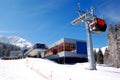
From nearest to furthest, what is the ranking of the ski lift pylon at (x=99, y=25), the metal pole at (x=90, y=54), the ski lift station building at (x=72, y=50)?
the ski lift pylon at (x=99, y=25) < the metal pole at (x=90, y=54) < the ski lift station building at (x=72, y=50)

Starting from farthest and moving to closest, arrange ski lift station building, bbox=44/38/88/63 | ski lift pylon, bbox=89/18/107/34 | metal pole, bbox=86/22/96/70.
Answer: ski lift station building, bbox=44/38/88/63 < metal pole, bbox=86/22/96/70 < ski lift pylon, bbox=89/18/107/34

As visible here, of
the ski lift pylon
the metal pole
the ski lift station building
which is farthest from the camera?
the ski lift station building

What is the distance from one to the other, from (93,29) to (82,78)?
10.2 meters

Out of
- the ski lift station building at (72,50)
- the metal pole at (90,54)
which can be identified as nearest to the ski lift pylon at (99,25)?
the metal pole at (90,54)

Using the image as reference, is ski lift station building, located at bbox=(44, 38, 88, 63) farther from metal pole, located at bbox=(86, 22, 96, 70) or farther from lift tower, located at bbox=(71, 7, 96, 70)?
metal pole, located at bbox=(86, 22, 96, 70)

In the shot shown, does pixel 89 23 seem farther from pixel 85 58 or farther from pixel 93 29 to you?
pixel 85 58

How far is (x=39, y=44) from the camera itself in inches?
3012

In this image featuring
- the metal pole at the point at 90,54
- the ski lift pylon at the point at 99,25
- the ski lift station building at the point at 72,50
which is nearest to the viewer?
the ski lift pylon at the point at 99,25

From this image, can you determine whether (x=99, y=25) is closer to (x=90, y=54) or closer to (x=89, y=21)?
(x=89, y=21)

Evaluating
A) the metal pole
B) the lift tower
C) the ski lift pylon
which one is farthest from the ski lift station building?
the ski lift pylon

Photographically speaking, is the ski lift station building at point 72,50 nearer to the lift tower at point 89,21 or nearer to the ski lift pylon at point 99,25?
the lift tower at point 89,21

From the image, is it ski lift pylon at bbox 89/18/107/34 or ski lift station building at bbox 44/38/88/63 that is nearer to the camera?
ski lift pylon at bbox 89/18/107/34

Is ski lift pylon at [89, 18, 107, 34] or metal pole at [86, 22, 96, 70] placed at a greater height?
ski lift pylon at [89, 18, 107, 34]

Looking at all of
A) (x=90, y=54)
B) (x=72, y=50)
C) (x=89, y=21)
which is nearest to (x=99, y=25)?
(x=89, y=21)
